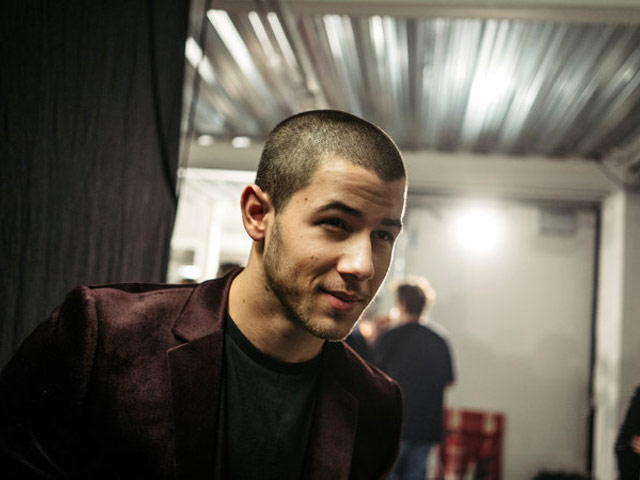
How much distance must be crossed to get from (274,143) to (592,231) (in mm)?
6511

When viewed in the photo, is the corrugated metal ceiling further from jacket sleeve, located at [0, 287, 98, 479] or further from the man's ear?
jacket sleeve, located at [0, 287, 98, 479]

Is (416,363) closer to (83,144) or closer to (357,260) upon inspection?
(83,144)

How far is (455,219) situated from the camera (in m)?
7.52

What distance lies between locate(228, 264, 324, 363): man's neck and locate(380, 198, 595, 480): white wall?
6154 mm

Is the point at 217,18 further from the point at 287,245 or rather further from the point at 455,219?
the point at 455,219

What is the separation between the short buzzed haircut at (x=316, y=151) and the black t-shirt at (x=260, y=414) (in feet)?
1.14

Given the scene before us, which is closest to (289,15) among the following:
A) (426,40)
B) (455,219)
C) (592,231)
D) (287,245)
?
(426,40)

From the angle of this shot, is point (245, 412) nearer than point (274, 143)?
Yes

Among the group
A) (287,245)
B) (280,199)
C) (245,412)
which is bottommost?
(245,412)

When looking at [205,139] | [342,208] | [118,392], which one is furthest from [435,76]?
[118,392]

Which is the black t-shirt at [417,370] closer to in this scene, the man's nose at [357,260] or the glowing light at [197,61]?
the glowing light at [197,61]

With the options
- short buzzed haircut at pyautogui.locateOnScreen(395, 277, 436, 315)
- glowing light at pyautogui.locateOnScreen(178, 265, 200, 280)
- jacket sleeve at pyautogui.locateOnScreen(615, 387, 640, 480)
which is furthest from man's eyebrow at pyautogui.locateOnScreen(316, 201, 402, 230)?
glowing light at pyautogui.locateOnScreen(178, 265, 200, 280)

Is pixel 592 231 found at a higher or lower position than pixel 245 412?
higher

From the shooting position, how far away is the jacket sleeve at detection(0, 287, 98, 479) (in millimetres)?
1190
